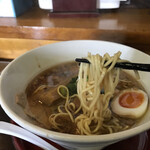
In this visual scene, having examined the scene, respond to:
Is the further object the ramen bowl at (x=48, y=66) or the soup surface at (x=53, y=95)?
the soup surface at (x=53, y=95)

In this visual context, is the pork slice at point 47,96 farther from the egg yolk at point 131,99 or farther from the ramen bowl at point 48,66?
the egg yolk at point 131,99

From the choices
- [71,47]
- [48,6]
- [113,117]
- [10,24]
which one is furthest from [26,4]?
[113,117]

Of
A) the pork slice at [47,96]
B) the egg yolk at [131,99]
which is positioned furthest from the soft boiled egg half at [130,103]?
the pork slice at [47,96]

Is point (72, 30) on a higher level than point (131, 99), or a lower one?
higher

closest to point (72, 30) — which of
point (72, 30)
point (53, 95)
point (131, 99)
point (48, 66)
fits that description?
point (72, 30)

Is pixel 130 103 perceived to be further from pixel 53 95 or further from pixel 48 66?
pixel 48 66

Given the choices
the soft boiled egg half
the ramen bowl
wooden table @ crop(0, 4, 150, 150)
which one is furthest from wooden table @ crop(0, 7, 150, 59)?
the soft boiled egg half

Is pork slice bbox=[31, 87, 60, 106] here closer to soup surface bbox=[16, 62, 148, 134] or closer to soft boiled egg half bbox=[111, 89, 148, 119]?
soup surface bbox=[16, 62, 148, 134]
